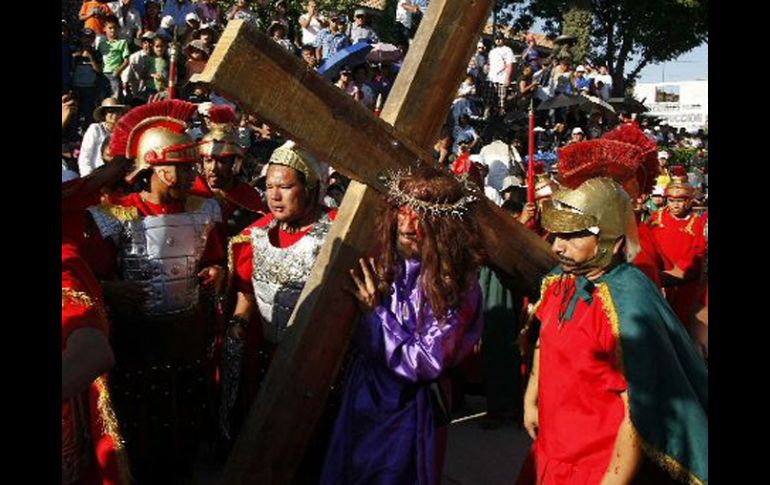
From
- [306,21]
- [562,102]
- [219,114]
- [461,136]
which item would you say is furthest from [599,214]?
[562,102]

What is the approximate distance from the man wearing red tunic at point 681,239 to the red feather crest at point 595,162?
2.15 metres

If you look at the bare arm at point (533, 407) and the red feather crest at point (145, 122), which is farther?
the red feather crest at point (145, 122)

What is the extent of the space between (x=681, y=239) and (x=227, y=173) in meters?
3.78

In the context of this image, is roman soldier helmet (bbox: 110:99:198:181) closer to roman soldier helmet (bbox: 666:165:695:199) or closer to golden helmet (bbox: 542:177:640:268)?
golden helmet (bbox: 542:177:640:268)

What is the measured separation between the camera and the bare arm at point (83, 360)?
200cm

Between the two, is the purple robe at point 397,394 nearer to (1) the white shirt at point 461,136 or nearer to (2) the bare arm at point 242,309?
(2) the bare arm at point 242,309

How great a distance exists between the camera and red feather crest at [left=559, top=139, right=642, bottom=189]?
12.5ft

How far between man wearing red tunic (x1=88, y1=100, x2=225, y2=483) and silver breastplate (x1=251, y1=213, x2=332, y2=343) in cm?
34

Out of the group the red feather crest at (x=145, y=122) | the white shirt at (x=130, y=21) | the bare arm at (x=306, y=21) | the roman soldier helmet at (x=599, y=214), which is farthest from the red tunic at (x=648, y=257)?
the bare arm at (x=306, y=21)
